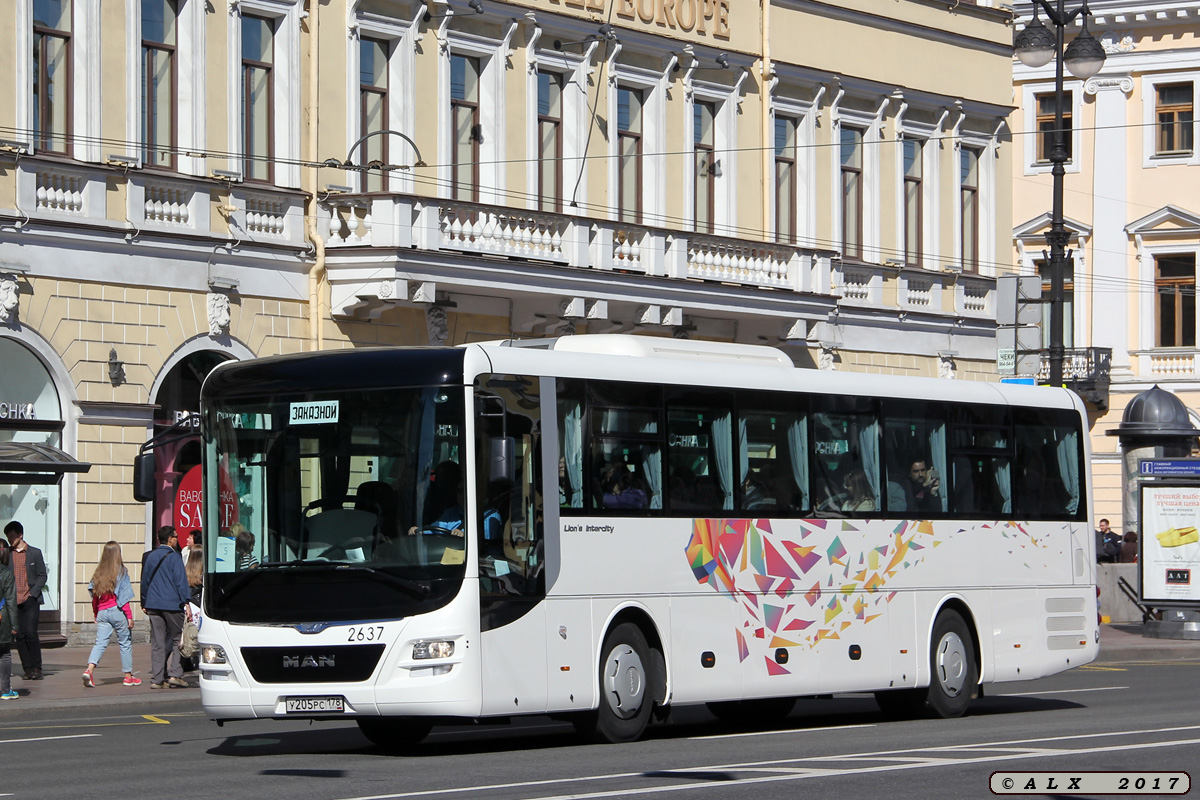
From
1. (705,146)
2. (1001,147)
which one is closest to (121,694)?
(705,146)

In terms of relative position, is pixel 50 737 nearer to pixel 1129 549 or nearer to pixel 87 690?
pixel 87 690

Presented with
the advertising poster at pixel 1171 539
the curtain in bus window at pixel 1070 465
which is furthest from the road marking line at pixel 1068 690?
the advertising poster at pixel 1171 539

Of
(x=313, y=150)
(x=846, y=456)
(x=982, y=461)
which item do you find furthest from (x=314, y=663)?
(x=313, y=150)

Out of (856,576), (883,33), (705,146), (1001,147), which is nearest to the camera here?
(856,576)

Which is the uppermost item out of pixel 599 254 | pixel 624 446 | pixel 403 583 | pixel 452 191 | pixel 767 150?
pixel 767 150

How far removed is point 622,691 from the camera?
642 inches

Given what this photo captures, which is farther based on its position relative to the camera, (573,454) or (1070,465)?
(1070,465)

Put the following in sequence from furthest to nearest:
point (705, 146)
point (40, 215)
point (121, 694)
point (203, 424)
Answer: point (705, 146) < point (40, 215) < point (121, 694) < point (203, 424)

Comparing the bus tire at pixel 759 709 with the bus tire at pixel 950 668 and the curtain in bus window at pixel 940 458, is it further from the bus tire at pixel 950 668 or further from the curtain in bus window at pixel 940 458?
the curtain in bus window at pixel 940 458

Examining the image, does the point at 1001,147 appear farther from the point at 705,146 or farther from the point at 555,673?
the point at 555,673

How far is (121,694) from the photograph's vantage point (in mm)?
22000

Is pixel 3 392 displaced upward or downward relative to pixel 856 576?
upward

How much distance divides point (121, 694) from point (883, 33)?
2381 cm

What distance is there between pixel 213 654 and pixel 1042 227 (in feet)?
165
